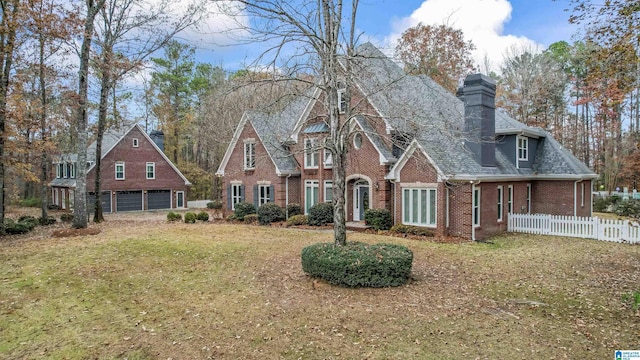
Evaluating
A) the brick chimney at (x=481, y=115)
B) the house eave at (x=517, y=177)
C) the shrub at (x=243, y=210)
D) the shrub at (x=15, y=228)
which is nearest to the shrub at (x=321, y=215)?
the shrub at (x=243, y=210)

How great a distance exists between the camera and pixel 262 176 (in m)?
23.8

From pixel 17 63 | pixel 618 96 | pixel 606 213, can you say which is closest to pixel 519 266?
pixel 618 96

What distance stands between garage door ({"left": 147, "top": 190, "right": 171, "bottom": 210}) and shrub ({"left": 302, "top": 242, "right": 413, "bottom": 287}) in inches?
1220

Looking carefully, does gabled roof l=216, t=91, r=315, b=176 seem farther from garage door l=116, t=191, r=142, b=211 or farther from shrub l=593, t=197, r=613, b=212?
shrub l=593, t=197, r=613, b=212

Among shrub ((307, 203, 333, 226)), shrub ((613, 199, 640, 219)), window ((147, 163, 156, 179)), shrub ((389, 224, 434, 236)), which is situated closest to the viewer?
shrub ((613, 199, 640, 219))

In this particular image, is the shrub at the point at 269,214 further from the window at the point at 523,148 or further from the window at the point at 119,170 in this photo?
the window at the point at 119,170

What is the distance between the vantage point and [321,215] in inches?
786

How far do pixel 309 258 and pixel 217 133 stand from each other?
27.7m

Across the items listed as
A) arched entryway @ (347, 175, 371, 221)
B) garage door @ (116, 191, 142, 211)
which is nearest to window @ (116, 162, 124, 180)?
garage door @ (116, 191, 142, 211)

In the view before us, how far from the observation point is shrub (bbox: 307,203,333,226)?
1995 cm

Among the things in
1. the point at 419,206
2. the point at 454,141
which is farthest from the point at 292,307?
the point at 454,141

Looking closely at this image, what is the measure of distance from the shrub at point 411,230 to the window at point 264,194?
29.4 feet

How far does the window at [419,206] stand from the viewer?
55.5ft

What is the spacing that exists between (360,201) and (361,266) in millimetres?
12082
